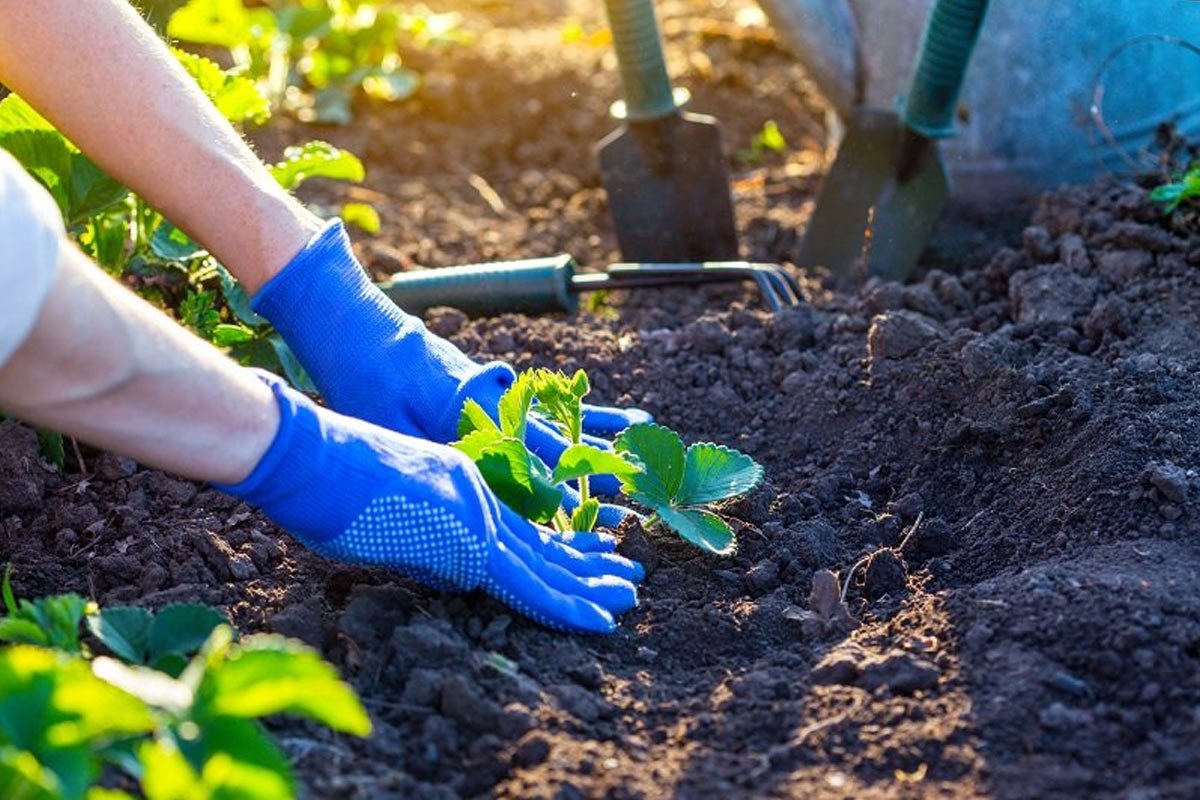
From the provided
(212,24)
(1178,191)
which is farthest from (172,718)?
(212,24)

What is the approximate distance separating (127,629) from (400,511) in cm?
32

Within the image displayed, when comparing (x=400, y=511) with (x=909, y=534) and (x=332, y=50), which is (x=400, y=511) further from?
(x=332, y=50)

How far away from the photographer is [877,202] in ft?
10.3

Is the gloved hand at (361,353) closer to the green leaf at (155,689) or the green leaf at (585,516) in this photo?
the green leaf at (585,516)

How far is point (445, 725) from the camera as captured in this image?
1.60 metres

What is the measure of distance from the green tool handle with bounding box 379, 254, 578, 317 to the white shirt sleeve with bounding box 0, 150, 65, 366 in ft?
4.54

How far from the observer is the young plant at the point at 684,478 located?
6.31ft

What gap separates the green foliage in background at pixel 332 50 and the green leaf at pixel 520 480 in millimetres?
1808

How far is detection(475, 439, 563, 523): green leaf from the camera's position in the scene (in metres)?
1.88

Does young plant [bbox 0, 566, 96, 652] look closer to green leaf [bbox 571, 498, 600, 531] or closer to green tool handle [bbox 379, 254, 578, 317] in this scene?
green leaf [bbox 571, 498, 600, 531]

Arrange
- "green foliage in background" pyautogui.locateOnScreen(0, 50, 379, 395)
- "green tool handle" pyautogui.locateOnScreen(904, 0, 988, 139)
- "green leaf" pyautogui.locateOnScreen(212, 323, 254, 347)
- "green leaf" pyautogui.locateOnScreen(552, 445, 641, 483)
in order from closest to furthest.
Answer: "green leaf" pyautogui.locateOnScreen(552, 445, 641, 483)
"green foliage in background" pyautogui.locateOnScreen(0, 50, 379, 395)
"green leaf" pyautogui.locateOnScreen(212, 323, 254, 347)
"green tool handle" pyautogui.locateOnScreen(904, 0, 988, 139)

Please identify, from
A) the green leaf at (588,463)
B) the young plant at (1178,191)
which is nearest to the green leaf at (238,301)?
the green leaf at (588,463)

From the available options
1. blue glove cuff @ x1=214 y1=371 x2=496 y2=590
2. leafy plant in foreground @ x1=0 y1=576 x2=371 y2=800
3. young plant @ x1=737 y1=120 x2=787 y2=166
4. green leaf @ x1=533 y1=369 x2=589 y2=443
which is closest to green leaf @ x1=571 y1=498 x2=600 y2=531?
green leaf @ x1=533 y1=369 x2=589 y2=443

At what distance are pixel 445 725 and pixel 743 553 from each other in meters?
0.58
